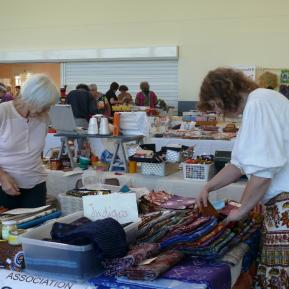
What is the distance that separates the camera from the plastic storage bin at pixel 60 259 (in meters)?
1.13

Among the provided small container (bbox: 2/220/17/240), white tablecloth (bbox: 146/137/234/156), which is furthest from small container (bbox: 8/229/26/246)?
A: white tablecloth (bbox: 146/137/234/156)

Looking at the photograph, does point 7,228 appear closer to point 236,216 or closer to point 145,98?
point 236,216

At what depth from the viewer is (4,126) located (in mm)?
1855

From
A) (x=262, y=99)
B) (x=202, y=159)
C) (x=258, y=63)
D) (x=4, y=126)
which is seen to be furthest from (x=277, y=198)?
(x=258, y=63)

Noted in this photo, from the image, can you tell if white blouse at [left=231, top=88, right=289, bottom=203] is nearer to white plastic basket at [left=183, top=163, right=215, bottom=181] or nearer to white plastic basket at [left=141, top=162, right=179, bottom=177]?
white plastic basket at [left=183, top=163, right=215, bottom=181]

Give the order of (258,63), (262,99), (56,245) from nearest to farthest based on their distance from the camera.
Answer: (56,245)
(262,99)
(258,63)

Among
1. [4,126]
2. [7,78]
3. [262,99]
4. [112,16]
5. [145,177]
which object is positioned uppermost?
[112,16]

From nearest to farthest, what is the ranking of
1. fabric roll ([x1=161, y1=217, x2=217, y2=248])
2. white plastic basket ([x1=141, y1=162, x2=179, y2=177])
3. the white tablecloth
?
fabric roll ([x1=161, y1=217, x2=217, y2=248]) → white plastic basket ([x1=141, y1=162, x2=179, y2=177]) → the white tablecloth

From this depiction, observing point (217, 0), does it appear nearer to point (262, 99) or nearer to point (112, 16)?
point (112, 16)

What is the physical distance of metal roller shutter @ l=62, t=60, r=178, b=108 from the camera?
950 cm

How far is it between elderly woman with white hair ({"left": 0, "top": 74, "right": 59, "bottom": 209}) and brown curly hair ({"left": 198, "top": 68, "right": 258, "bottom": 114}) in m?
0.66

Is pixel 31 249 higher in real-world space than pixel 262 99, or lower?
lower

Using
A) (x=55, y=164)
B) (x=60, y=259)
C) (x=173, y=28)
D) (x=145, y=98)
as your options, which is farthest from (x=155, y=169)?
(x=173, y=28)

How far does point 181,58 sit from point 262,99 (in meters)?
8.21
